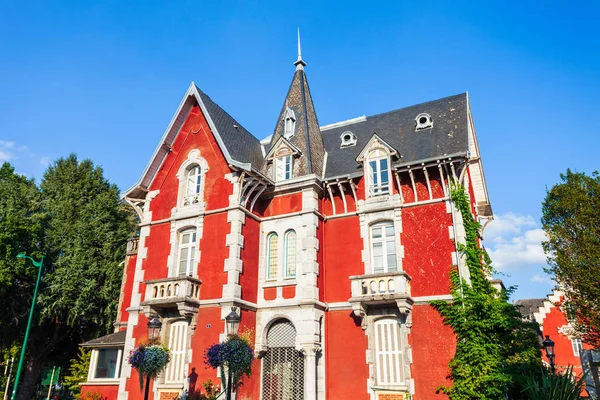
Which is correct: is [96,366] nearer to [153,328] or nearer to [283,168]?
[153,328]

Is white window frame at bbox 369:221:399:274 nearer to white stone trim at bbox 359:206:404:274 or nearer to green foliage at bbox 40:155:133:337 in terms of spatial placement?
white stone trim at bbox 359:206:404:274

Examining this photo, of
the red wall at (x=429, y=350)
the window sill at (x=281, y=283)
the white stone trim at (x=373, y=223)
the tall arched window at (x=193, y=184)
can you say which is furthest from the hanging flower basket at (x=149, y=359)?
the red wall at (x=429, y=350)

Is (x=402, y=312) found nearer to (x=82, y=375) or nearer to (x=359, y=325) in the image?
(x=359, y=325)

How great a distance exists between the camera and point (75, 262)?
28.5 metres

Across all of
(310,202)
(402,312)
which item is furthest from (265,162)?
(402,312)

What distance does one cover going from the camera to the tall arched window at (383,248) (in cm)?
1778

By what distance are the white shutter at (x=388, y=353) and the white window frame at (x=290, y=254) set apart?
3930 mm

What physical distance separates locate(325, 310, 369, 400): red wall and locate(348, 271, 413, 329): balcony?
75 cm

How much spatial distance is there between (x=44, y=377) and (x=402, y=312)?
98.9ft

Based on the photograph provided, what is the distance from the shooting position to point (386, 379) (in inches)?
640

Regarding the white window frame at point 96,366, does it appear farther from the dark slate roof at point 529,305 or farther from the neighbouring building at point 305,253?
the dark slate roof at point 529,305

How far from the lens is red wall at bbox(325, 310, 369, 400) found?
16641 mm

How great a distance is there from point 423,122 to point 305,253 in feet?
25.5

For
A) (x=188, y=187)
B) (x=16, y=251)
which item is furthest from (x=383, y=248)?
(x=16, y=251)
